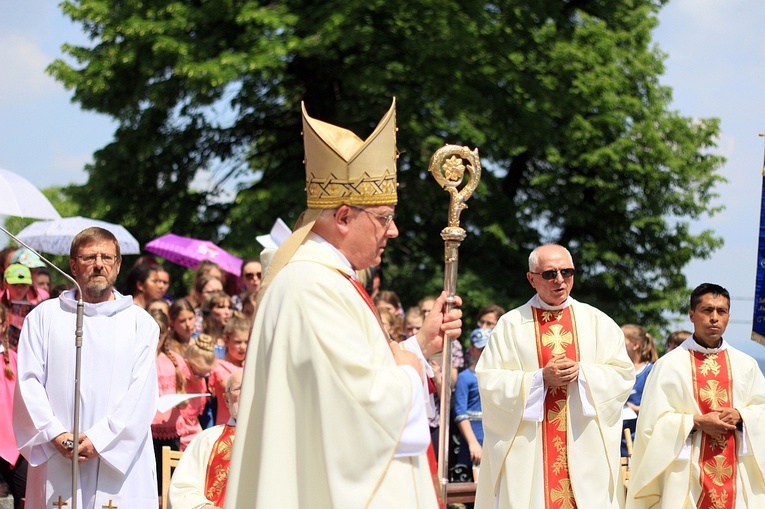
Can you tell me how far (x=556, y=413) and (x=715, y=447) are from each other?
1133 millimetres

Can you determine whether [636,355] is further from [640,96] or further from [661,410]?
[640,96]

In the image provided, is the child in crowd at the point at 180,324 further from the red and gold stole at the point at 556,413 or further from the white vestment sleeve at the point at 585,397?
the white vestment sleeve at the point at 585,397

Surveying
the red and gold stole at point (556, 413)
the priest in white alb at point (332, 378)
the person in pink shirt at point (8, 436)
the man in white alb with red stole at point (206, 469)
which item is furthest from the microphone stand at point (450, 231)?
the person in pink shirt at point (8, 436)

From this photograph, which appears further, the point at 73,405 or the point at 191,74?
the point at 191,74

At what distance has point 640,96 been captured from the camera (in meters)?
20.7

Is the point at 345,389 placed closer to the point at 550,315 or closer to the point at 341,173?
the point at 341,173

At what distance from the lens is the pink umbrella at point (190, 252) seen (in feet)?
42.9

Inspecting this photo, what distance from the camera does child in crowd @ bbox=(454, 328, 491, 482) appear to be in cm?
989

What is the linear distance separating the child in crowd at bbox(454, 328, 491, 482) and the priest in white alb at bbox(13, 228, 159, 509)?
3.90 meters

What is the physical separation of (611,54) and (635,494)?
13.1m

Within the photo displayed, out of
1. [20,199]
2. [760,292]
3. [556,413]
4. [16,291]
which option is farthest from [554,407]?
[16,291]

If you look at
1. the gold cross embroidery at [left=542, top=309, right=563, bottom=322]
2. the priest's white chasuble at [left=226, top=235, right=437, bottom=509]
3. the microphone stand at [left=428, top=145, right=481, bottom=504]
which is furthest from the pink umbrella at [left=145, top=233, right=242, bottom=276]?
the priest's white chasuble at [left=226, top=235, right=437, bottom=509]

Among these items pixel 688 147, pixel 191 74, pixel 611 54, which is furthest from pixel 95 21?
pixel 688 147

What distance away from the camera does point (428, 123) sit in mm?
17547
